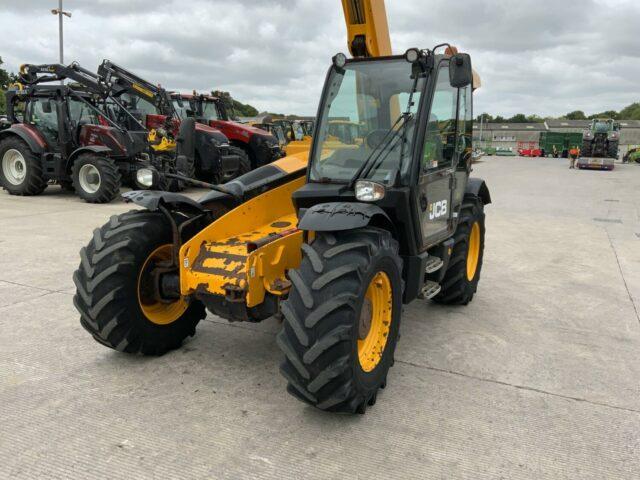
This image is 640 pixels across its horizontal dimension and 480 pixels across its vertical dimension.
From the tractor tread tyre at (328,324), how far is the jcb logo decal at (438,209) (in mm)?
1070

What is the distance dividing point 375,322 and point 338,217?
2.44ft

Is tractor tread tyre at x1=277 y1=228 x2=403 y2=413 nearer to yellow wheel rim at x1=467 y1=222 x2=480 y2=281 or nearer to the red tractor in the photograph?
yellow wheel rim at x1=467 y1=222 x2=480 y2=281

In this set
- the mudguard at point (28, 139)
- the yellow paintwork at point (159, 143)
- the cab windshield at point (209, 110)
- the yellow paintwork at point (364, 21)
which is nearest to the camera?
the yellow paintwork at point (364, 21)

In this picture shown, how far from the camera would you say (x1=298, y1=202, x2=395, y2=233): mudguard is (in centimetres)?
296

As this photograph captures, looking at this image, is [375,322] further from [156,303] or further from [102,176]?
[102,176]

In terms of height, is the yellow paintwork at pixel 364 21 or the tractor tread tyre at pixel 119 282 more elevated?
the yellow paintwork at pixel 364 21

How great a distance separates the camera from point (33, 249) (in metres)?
6.98

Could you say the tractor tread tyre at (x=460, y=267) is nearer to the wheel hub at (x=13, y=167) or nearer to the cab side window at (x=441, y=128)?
the cab side window at (x=441, y=128)

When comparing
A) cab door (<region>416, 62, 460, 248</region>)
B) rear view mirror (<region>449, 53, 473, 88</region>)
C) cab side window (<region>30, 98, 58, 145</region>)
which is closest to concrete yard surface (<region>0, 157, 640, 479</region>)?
cab door (<region>416, 62, 460, 248</region>)

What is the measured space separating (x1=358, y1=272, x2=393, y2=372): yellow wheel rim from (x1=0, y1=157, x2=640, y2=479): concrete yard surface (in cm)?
31

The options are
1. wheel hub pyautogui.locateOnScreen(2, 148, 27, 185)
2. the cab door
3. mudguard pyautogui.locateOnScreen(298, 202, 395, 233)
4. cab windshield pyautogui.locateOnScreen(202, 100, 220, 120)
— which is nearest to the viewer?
mudguard pyautogui.locateOnScreen(298, 202, 395, 233)

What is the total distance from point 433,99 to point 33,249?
226 inches

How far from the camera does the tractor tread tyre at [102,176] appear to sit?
36.9ft

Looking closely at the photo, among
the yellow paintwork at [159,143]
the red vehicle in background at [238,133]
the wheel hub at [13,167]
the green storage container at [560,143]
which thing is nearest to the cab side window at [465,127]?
the yellow paintwork at [159,143]
